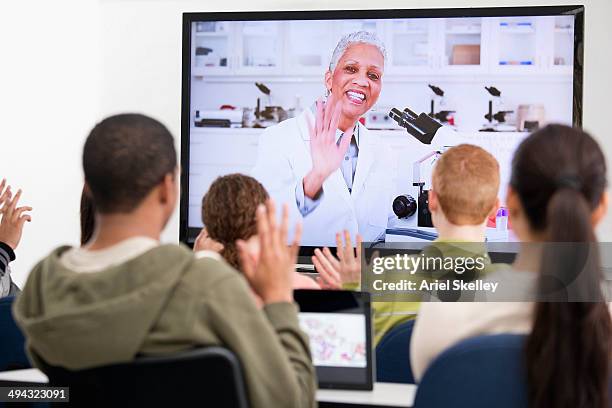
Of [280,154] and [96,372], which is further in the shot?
[280,154]

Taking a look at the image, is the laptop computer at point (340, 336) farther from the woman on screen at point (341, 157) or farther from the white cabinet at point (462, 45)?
the white cabinet at point (462, 45)

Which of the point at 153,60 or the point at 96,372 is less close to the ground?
the point at 153,60

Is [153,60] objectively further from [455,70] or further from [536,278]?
[536,278]

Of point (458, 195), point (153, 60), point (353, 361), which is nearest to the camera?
point (353, 361)

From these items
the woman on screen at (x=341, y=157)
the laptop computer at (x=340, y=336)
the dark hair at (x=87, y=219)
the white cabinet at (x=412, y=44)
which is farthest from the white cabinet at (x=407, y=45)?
the laptop computer at (x=340, y=336)

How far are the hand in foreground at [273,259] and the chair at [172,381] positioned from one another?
19 cm

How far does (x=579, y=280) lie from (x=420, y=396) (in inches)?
14.4

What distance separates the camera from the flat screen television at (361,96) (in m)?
4.51

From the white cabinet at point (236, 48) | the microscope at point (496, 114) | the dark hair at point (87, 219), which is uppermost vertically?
the white cabinet at point (236, 48)

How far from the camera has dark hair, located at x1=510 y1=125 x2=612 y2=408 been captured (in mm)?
1285

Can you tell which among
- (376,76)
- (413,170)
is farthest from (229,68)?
(413,170)

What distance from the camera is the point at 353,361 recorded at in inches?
74.2

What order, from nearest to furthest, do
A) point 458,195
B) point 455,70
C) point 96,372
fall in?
point 96,372
point 458,195
point 455,70

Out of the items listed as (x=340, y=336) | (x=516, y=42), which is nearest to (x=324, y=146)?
(x=516, y=42)
